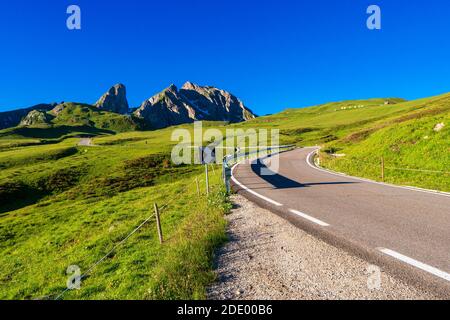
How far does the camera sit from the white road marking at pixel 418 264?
5.16 meters

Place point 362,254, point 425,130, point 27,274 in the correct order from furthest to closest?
point 425,130
point 27,274
point 362,254

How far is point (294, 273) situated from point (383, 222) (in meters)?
4.35

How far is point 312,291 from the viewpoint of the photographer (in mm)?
4953

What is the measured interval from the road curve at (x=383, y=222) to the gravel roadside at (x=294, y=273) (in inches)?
17.1

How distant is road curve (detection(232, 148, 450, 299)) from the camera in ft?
18.5

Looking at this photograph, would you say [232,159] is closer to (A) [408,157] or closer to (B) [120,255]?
(A) [408,157]

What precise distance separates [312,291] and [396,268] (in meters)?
1.86

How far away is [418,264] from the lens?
18.5 ft

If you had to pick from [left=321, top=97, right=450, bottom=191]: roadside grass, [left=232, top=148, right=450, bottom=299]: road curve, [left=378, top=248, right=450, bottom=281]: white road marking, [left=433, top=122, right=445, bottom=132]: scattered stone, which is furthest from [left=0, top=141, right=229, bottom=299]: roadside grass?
[left=433, top=122, right=445, bottom=132]: scattered stone

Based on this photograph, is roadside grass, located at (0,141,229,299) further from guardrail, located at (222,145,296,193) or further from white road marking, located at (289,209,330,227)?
white road marking, located at (289,209,330,227)

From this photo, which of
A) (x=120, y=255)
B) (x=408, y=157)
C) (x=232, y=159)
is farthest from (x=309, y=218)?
(x=232, y=159)
